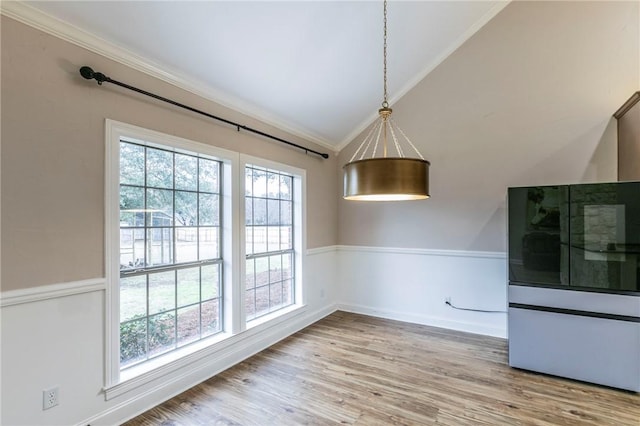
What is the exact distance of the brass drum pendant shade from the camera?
167 centimetres

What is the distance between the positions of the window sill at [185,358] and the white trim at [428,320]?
151 cm

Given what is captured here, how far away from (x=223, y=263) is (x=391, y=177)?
211 centimetres

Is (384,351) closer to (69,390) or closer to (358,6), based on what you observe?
(69,390)

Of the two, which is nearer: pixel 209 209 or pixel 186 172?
pixel 186 172

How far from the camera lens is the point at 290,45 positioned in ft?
9.39

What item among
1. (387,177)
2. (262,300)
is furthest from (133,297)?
(387,177)

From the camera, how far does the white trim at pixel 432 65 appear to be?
3.66 metres

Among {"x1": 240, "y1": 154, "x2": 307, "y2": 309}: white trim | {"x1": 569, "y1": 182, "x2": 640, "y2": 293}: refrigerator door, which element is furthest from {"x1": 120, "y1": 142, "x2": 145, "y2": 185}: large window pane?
{"x1": 569, "y1": 182, "x2": 640, "y2": 293}: refrigerator door

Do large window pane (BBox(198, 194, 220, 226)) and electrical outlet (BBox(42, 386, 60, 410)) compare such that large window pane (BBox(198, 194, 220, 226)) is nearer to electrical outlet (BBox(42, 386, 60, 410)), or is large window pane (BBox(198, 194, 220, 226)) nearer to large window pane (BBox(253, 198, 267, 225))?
large window pane (BBox(253, 198, 267, 225))

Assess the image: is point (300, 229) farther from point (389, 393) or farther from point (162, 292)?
point (389, 393)

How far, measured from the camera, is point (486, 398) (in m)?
2.50

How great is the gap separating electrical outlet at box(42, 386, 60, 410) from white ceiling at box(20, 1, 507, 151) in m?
2.10

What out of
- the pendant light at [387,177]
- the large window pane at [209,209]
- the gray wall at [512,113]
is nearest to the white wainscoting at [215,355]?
the gray wall at [512,113]

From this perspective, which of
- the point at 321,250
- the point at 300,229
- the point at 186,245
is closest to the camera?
the point at 186,245
